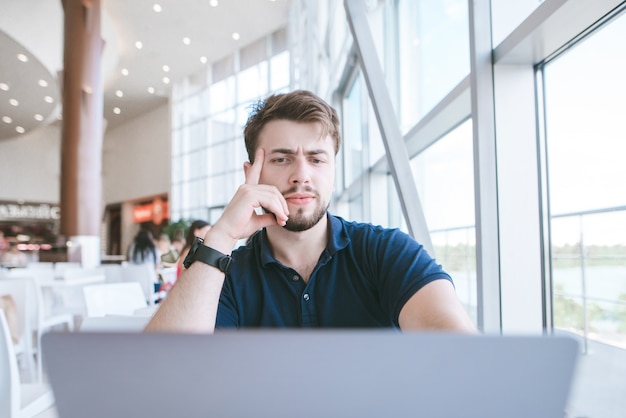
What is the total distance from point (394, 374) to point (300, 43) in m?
7.48

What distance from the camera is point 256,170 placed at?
4.02ft

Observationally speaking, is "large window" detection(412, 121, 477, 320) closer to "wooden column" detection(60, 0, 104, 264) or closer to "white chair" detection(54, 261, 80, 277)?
"white chair" detection(54, 261, 80, 277)

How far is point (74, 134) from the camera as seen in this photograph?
849cm

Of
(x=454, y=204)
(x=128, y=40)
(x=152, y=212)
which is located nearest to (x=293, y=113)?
(x=454, y=204)

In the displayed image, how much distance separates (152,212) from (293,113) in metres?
16.5

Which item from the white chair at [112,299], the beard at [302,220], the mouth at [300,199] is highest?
the mouth at [300,199]

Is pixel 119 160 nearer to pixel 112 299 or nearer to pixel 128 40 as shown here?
pixel 128 40

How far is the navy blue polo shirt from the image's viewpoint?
116 centimetres

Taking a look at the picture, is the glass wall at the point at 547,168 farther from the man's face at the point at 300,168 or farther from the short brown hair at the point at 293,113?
the man's face at the point at 300,168

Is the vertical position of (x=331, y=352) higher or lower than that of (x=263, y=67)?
lower

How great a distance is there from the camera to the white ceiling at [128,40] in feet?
26.6

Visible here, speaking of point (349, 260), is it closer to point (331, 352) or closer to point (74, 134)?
point (331, 352)

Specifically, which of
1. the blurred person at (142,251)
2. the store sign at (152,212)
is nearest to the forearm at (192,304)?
the blurred person at (142,251)

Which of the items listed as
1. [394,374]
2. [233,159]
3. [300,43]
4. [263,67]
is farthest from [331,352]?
[233,159]
